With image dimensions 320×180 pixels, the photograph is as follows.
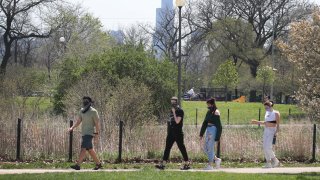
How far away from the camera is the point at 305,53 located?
30.4 m

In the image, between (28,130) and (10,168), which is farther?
(28,130)

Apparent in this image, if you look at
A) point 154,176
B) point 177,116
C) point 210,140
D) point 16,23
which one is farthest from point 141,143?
point 16,23

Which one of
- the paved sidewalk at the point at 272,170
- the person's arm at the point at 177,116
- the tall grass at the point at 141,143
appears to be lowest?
the paved sidewalk at the point at 272,170

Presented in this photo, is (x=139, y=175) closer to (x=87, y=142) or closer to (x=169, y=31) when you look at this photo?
(x=87, y=142)

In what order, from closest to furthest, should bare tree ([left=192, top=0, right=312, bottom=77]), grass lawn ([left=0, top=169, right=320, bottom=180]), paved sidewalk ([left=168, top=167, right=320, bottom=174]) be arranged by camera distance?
grass lawn ([left=0, top=169, right=320, bottom=180]) < paved sidewalk ([left=168, top=167, right=320, bottom=174]) < bare tree ([left=192, top=0, right=312, bottom=77])

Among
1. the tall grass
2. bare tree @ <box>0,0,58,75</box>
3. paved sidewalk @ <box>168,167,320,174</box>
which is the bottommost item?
paved sidewalk @ <box>168,167,320,174</box>


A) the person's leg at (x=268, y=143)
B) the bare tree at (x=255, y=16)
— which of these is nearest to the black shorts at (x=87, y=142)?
the person's leg at (x=268, y=143)

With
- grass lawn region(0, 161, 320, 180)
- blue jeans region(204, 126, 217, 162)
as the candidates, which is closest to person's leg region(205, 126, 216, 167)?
blue jeans region(204, 126, 217, 162)

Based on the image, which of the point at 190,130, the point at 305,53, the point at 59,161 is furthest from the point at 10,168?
the point at 305,53

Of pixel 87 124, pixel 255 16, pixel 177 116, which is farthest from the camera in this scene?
pixel 255 16

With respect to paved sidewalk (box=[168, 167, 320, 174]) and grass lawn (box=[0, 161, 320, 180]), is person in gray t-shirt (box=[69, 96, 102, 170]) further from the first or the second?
paved sidewalk (box=[168, 167, 320, 174])

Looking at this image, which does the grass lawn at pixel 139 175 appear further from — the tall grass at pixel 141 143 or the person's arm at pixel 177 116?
the tall grass at pixel 141 143

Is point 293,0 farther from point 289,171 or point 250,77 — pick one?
point 289,171

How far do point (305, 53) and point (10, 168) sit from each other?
2033 centimetres
